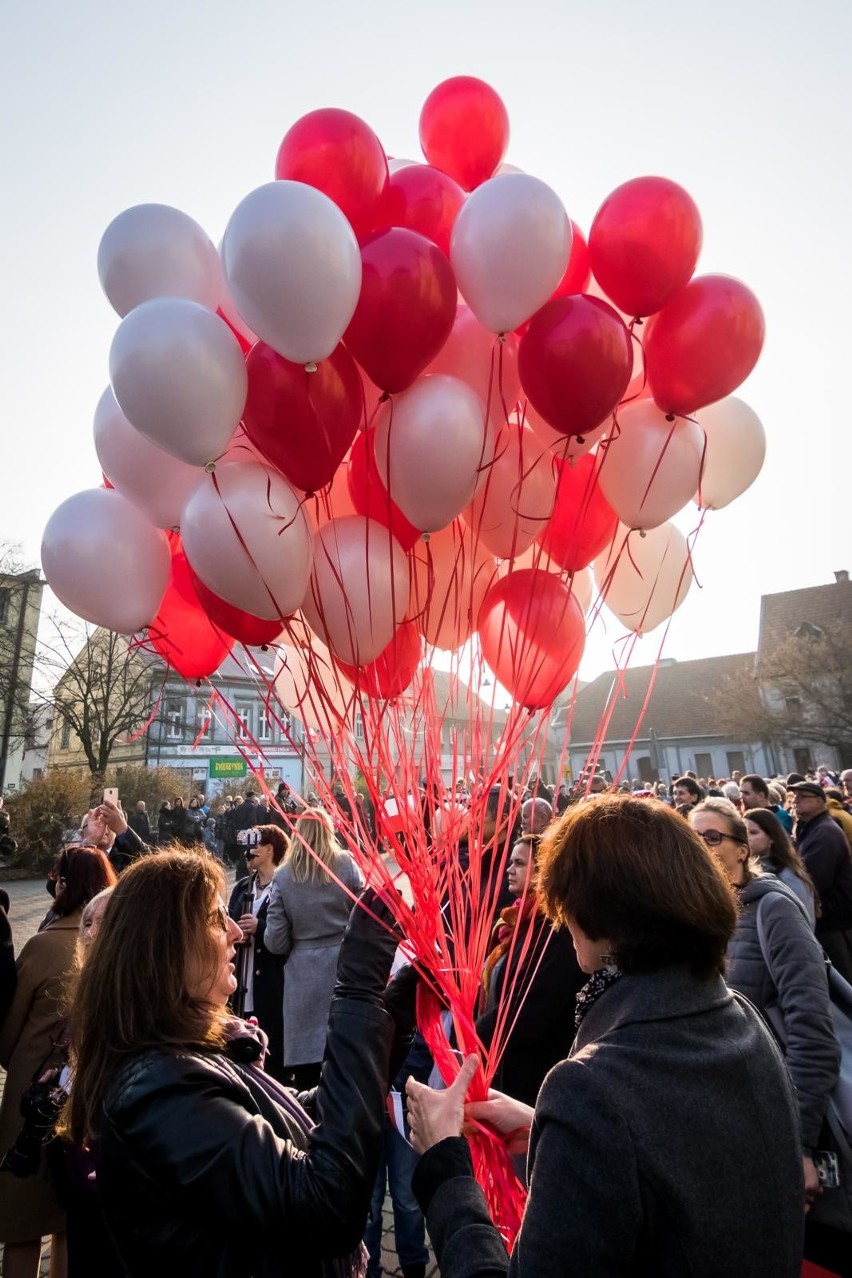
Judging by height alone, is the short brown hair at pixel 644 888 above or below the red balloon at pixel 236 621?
below

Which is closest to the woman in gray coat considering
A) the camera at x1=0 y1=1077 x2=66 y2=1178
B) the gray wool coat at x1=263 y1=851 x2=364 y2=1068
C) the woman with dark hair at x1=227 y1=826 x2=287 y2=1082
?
the gray wool coat at x1=263 y1=851 x2=364 y2=1068

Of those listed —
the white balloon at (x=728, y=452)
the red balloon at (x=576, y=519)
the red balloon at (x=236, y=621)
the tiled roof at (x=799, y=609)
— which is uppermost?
the tiled roof at (x=799, y=609)

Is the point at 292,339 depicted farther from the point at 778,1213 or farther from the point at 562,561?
the point at 778,1213

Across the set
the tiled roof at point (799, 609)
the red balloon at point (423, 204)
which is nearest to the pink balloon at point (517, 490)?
the red balloon at point (423, 204)

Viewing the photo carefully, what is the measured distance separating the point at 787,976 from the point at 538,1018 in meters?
0.89

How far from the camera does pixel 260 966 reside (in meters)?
3.94

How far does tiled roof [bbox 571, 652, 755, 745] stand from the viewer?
35938 millimetres

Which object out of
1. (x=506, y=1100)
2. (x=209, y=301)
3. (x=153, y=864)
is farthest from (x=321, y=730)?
(x=209, y=301)

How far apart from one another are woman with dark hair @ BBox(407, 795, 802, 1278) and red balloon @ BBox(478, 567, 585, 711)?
3.32 feet

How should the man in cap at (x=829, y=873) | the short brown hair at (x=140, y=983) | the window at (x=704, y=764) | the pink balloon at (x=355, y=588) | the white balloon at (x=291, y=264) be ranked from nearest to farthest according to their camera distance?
the short brown hair at (x=140, y=983) < the white balloon at (x=291, y=264) < the pink balloon at (x=355, y=588) < the man in cap at (x=829, y=873) < the window at (x=704, y=764)

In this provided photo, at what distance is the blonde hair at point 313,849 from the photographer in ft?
12.5

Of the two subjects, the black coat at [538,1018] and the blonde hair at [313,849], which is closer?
the black coat at [538,1018]

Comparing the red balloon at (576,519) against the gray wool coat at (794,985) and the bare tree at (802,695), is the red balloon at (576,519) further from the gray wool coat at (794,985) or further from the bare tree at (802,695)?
the bare tree at (802,695)

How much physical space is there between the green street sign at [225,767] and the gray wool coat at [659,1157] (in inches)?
973
